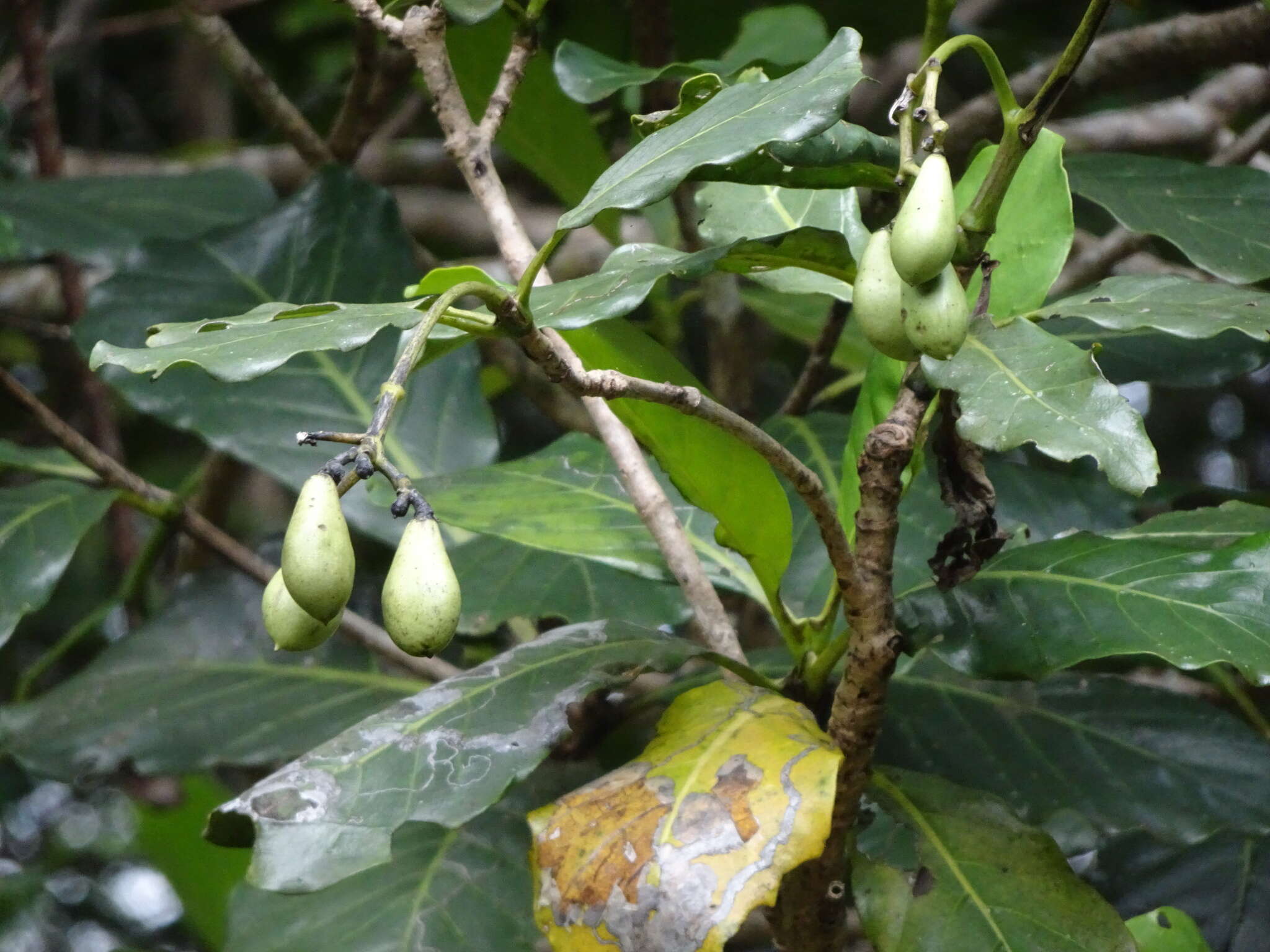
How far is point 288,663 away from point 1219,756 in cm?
80

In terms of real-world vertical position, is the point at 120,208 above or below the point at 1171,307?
below

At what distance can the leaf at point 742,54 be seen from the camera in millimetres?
905

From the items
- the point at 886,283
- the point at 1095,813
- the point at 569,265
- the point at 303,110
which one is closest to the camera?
the point at 886,283

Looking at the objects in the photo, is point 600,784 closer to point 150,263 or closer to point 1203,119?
point 150,263

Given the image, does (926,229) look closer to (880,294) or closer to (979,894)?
(880,294)

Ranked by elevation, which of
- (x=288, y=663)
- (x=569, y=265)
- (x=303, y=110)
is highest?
(x=303, y=110)

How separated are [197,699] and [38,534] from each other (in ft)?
0.72

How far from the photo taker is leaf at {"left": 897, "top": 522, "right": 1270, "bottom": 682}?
2.05 feet

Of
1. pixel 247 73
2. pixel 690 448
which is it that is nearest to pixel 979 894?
pixel 690 448

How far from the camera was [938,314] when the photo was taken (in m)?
0.49

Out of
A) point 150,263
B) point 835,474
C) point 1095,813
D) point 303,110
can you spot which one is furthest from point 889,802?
point 303,110

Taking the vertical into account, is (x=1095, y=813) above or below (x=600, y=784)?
below

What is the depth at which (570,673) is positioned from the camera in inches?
27.4

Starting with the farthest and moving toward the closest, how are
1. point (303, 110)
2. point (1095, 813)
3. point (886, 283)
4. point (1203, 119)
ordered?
1. point (303, 110)
2. point (1203, 119)
3. point (1095, 813)
4. point (886, 283)
